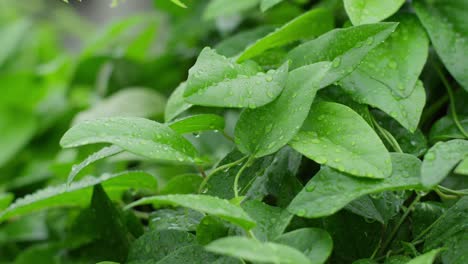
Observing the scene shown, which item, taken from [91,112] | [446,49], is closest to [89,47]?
[91,112]


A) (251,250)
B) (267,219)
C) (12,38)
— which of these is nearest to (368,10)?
(267,219)

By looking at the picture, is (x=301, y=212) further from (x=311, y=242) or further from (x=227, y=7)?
(x=227, y=7)

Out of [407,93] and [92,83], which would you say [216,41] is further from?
[407,93]

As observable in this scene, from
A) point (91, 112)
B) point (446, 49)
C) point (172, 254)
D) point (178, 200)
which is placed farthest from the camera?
point (91, 112)

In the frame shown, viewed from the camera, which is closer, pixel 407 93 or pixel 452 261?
pixel 452 261

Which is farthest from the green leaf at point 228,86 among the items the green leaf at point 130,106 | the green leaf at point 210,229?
the green leaf at point 130,106

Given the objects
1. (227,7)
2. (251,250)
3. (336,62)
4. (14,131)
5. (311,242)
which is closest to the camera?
(251,250)
